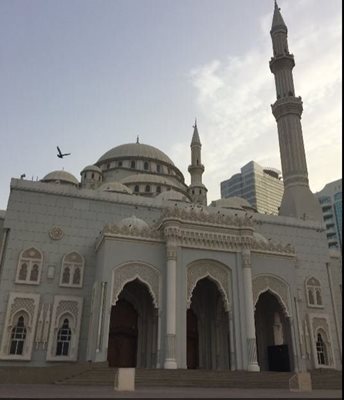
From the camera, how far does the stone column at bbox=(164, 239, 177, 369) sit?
17438 mm

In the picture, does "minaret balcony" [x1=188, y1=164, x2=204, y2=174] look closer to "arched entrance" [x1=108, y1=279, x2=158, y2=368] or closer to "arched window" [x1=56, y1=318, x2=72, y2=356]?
"arched entrance" [x1=108, y1=279, x2=158, y2=368]

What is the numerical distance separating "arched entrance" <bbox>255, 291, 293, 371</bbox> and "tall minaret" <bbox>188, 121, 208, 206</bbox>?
524 inches

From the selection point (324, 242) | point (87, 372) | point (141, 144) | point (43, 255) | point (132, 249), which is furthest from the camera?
point (141, 144)

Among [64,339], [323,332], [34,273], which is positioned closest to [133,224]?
[34,273]

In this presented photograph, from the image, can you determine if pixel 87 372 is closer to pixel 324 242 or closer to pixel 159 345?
pixel 159 345

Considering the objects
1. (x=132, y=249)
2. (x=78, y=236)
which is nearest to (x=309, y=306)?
(x=132, y=249)

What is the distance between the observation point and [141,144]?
43.1 m

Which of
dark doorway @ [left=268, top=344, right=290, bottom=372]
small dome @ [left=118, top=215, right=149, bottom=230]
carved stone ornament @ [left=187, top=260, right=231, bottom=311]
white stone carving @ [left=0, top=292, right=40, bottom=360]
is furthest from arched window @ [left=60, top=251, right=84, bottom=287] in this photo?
dark doorway @ [left=268, top=344, right=290, bottom=372]

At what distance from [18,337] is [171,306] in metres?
7.68

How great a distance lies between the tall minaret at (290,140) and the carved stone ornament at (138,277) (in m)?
14.8

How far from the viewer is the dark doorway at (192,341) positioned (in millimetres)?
22391

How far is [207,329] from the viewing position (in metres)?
22.5

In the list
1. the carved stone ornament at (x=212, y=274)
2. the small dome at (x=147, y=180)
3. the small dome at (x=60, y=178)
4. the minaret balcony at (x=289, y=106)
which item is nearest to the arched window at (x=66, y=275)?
the carved stone ornament at (x=212, y=274)

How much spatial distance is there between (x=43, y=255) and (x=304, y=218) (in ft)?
59.9
